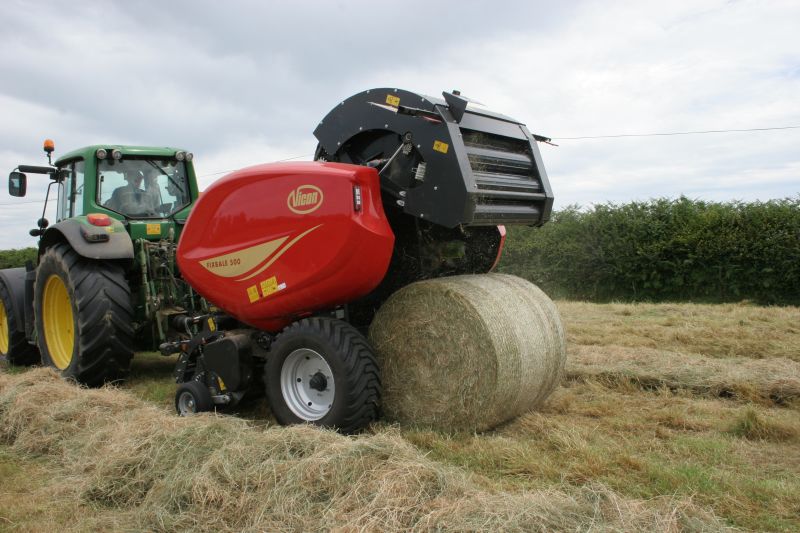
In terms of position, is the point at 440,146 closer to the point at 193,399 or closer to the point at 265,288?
the point at 265,288

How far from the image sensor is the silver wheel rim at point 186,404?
4661 millimetres

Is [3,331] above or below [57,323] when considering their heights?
below

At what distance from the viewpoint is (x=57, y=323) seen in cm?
627

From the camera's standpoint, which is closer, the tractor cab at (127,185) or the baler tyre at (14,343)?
the tractor cab at (127,185)

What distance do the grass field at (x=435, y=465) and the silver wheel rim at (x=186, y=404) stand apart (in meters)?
0.28

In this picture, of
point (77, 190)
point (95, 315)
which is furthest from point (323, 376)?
point (77, 190)

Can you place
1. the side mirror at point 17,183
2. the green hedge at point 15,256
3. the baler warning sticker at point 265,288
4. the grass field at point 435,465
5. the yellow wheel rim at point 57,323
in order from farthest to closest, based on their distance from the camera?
1. the green hedge at point 15,256
2. the side mirror at point 17,183
3. the yellow wheel rim at point 57,323
4. the baler warning sticker at point 265,288
5. the grass field at point 435,465

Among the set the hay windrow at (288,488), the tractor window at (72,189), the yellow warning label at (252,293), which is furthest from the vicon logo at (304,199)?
the tractor window at (72,189)

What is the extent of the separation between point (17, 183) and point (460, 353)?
16.9 feet

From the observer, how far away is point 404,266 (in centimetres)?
482

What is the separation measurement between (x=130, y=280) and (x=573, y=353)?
410 centimetres

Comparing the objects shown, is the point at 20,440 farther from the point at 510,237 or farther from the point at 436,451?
the point at 510,237

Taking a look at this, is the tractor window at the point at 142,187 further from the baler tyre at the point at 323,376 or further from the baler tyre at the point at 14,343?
the baler tyre at the point at 323,376

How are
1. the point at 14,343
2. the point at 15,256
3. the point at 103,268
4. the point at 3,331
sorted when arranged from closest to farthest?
the point at 103,268 → the point at 14,343 → the point at 3,331 → the point at 15,256
